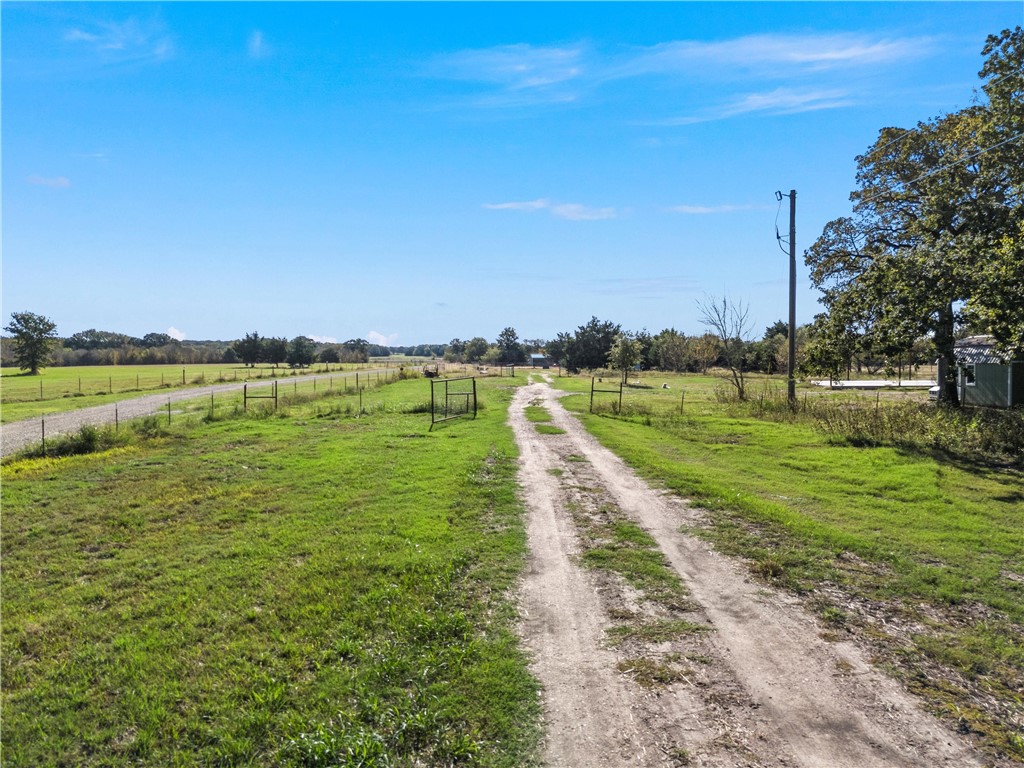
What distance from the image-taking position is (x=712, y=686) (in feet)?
14.4

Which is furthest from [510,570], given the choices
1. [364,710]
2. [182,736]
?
[182,736]

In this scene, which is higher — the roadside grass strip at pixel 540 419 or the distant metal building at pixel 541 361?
the distant metal building at pixel 541 361

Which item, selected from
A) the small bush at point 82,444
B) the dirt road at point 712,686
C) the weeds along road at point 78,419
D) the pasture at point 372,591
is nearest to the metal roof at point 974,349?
the pasture at point 372,591

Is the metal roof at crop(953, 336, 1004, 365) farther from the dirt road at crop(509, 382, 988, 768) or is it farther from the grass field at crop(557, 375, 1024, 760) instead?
the dirt road at crop(509, 382, 988, 768)

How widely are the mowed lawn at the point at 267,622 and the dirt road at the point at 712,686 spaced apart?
0.38 metres

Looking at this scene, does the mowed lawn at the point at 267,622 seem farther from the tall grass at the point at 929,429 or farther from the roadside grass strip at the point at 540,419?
the tall grass at the point at 929,429

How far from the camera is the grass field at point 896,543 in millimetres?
4633

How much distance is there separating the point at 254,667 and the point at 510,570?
3003 mm

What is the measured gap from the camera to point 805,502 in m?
9.95

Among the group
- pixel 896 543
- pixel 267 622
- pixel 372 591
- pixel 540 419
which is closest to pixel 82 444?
pixel 267 622

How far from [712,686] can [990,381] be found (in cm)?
3169

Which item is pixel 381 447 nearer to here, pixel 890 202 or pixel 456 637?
pixel 456 637

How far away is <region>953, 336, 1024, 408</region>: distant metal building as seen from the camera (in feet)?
84.2

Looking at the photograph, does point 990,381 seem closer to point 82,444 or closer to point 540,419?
point 540,419
